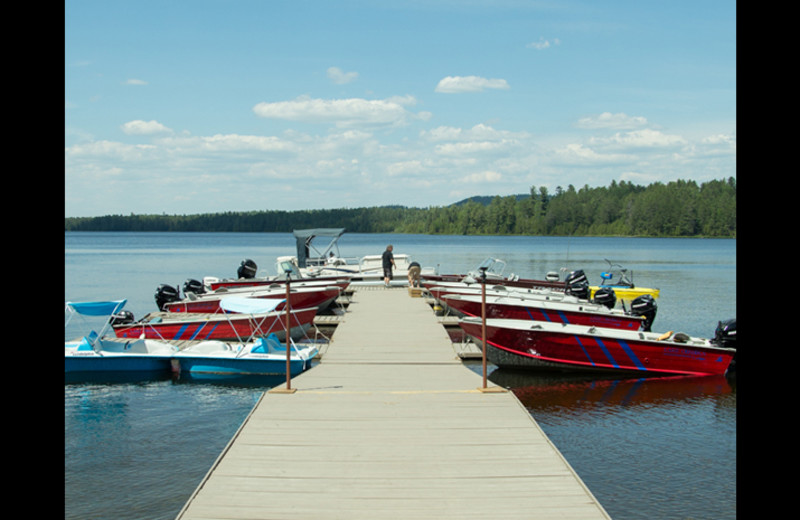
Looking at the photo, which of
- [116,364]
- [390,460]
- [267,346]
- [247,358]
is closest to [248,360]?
[247,358]

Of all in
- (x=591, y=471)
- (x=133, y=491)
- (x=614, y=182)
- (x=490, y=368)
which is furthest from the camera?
(x=614, y=182)

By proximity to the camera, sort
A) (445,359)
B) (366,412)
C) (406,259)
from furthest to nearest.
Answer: (406,259)
(445,359)
(366,412)

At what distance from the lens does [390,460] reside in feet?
19.6

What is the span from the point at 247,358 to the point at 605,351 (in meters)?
7.77

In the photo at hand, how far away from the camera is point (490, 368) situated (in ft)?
49.1

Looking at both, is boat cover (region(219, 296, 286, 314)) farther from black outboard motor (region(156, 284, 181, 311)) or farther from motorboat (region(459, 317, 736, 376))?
black outboard motor (region(156, 284, 181, 311))

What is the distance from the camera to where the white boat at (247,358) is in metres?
13.3

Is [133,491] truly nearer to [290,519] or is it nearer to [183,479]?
[183,479]

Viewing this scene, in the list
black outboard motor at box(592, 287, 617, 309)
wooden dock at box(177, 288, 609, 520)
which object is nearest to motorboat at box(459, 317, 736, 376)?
wooden dock at box(177, 288, 609, 520)

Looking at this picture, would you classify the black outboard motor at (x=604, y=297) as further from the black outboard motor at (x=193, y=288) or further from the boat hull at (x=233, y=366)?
the black outboard motor at (x=193, y=288)

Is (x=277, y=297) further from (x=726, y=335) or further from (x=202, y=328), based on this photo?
(x=726, y=335)

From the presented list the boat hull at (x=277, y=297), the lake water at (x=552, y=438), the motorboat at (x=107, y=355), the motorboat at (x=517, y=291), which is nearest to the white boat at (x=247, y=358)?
the lake water at (x=552, y=438)
